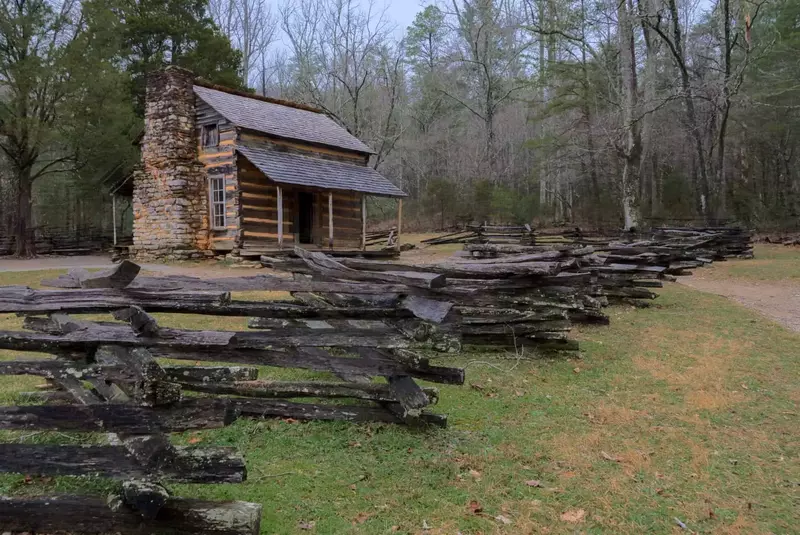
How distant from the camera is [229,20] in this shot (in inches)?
1491

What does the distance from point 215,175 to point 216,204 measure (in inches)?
41.2

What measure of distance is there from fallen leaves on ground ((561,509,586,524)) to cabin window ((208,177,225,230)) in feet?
55.1

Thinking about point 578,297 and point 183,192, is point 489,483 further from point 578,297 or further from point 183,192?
point 183,192

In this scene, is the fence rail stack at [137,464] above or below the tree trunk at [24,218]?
below

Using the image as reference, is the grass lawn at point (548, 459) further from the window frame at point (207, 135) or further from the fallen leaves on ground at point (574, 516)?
the window frame at point (207, 135)

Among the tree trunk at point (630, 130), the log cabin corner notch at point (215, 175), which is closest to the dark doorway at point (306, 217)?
the log cabin corner notch at point (215, 175)

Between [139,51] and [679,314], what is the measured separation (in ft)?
101

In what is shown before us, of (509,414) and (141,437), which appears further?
(509,414)

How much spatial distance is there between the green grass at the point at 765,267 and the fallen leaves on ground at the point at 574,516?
47.8ft

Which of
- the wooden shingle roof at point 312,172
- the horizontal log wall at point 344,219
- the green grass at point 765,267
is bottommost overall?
the green grass at point 765,267

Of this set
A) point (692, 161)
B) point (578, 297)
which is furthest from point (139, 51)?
point (692, 161)

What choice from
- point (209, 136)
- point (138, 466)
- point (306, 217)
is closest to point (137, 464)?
point (138, 466)

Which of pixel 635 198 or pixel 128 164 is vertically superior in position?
pixel 128 164

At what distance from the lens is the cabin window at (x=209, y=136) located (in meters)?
17.9
